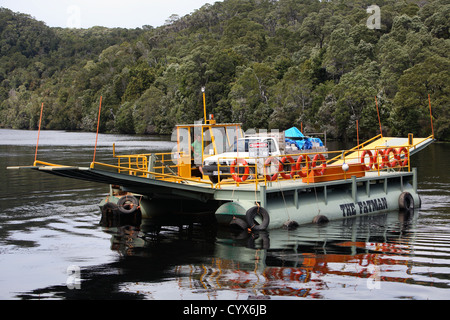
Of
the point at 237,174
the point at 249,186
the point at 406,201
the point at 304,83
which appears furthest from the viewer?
the point at 304,83

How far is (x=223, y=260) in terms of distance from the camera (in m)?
17.8

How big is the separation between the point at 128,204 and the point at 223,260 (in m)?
6.82

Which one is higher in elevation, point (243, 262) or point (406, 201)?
point (406, 201)

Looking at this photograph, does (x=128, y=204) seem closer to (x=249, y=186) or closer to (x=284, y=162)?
(x=249, y=186)

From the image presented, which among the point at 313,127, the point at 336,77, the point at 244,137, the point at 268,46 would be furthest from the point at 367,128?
the point at 268,46

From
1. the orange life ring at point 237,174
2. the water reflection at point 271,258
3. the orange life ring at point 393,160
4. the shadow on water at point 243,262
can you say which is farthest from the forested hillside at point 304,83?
the orange life ring at point 237,174

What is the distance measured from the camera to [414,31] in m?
102

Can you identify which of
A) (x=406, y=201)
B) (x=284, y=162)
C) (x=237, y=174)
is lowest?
(x=406, y=201)

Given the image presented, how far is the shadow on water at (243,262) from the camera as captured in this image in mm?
14562

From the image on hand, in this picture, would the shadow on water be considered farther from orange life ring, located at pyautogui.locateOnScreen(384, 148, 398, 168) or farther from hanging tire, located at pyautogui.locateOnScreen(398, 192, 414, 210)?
orange life ring, located at pyautogui.locateOnScreen(384, 148, 398, 168)

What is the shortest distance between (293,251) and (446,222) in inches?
304

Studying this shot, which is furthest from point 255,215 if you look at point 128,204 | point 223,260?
point 128,204

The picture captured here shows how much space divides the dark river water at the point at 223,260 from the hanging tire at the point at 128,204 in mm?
752

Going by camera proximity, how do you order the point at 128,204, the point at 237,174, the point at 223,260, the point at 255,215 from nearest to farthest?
the point at 223,260
the point at 255,215
the point at 237,174
the point at 128,204
